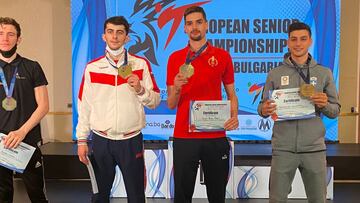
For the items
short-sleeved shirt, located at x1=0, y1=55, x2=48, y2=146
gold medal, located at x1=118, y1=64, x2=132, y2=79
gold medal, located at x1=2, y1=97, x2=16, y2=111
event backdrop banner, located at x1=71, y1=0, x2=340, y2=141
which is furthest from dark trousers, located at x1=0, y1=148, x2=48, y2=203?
event backdrop banner, located at x1=71, y1=0, x2=340, y2=141

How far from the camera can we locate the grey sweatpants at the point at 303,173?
101 inches

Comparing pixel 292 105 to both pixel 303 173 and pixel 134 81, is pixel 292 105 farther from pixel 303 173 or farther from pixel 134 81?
pixel 134 81

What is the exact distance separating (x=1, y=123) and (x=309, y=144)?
6.65ft

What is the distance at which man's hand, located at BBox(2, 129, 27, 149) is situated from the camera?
2.65 m

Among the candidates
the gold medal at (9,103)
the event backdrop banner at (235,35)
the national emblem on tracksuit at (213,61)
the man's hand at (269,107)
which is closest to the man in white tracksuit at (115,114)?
the national emblem on tracksuit at (213,61)

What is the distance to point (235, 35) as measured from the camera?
496 cm

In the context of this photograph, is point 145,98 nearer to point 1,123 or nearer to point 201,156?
point 201,156

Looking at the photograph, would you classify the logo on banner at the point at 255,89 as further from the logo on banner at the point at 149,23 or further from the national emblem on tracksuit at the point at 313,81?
the national emblem on tracksuit at the point at 313,81

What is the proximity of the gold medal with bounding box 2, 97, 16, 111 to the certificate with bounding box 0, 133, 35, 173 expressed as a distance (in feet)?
0.59

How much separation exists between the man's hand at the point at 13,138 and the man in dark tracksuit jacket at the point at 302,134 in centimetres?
160

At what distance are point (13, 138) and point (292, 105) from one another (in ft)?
5.95

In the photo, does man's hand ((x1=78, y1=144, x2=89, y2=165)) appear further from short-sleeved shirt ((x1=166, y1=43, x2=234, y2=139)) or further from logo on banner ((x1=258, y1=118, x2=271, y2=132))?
logo on banner ((x1=258, y1=118, x2=271, y2=132))

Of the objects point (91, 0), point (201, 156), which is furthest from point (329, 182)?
point (91, 0)

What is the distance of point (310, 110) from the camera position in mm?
2574
